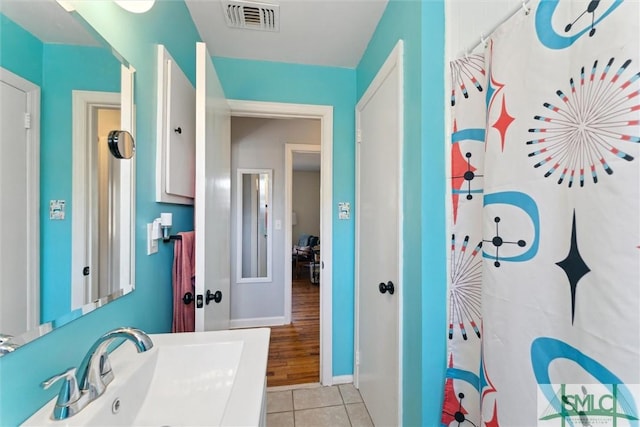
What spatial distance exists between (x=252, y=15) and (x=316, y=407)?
2544 mm

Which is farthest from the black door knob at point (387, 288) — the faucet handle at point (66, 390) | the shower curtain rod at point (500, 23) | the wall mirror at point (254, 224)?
the wall mirror at point (254, 224)

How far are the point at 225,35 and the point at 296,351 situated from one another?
269 centimetres

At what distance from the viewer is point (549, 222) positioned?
28.5 inches

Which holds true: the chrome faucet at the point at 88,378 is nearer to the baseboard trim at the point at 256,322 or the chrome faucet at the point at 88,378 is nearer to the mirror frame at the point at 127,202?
the mirror frame at the point at 127,202

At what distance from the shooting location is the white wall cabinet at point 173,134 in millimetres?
1180

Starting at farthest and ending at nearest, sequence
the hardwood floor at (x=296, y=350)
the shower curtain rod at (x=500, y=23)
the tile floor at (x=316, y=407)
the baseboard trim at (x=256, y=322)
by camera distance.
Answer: the baseboard trim at (x=256, y=322), the hardwood floor at (x=296, y=350), the tile floor at (x=316, y=407), the shower curtain rod at (x=500, y=23)

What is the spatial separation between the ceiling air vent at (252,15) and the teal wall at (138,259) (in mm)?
245

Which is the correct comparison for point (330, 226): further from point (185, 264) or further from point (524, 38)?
point (524, 38)

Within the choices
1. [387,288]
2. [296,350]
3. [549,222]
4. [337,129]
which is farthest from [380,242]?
[296,350]

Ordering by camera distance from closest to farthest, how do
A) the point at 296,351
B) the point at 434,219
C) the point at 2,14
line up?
1. the point at 2,14
2. the point at 434,219
3. the point at 296,351

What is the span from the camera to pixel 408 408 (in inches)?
47.9

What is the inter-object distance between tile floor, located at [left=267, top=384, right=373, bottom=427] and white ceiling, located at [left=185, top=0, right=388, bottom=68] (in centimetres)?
250

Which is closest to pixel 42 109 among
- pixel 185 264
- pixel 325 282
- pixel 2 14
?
pixel 2 14

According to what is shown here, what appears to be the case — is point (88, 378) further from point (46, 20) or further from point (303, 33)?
point (303, 33)
